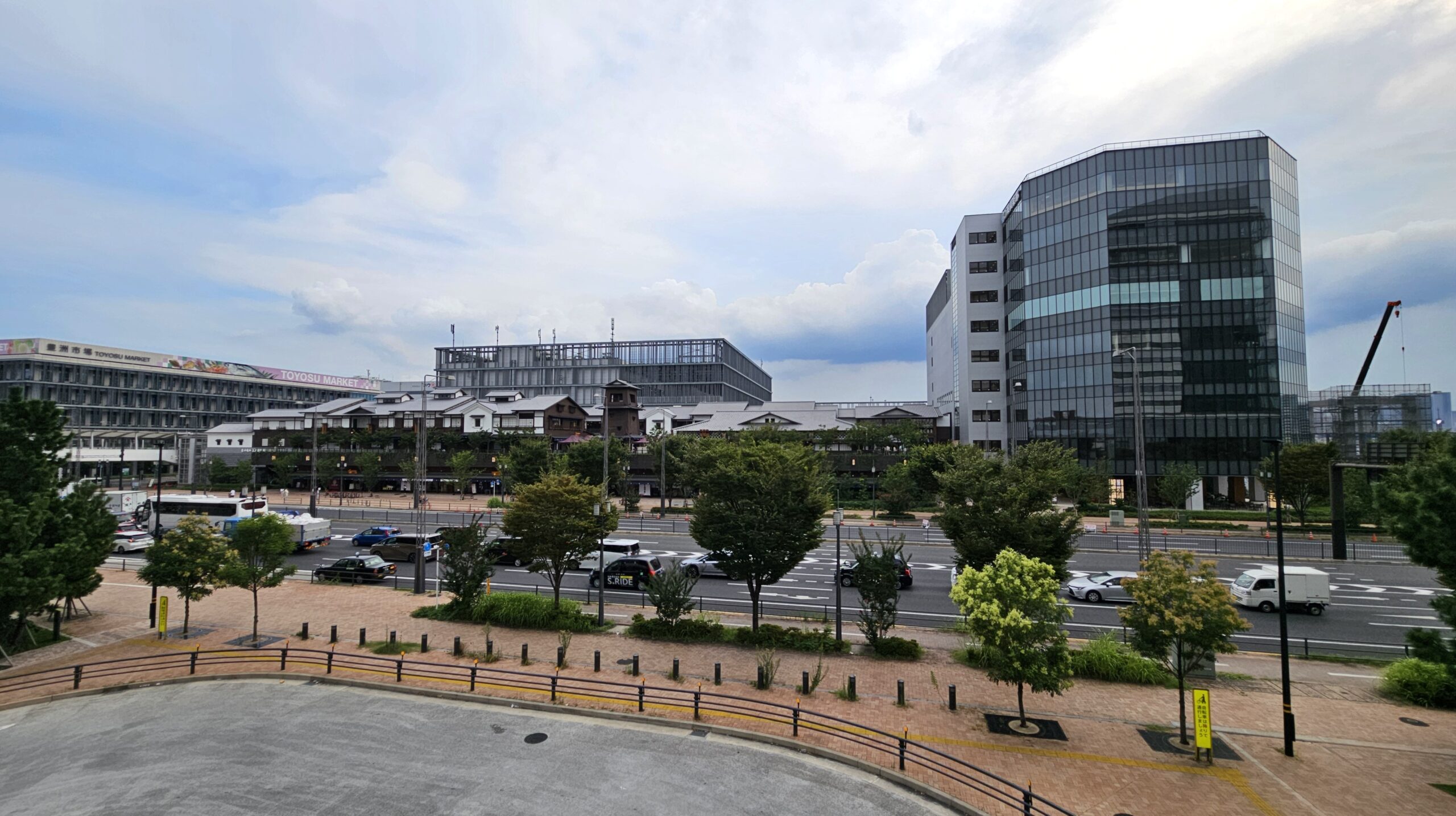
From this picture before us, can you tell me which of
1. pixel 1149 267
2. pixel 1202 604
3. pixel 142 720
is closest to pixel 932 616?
pixel 1202 604

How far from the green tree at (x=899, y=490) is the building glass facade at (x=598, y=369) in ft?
249

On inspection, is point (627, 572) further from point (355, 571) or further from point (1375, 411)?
point (1375, 411)

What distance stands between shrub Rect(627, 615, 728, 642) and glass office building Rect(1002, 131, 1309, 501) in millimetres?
57967

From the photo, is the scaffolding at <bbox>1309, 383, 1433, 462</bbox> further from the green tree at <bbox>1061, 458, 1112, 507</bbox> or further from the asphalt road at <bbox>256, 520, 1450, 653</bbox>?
the asphalt road at <bbox>256, 520, 1450, 653</bbox>

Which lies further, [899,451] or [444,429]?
[444,429]

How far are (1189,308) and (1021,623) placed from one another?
66.3 m

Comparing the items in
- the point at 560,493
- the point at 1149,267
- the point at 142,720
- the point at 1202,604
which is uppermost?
the point at 1149,267

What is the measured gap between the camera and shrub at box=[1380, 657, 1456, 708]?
1702cm

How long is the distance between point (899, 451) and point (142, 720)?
216 feet

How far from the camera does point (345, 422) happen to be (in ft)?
283

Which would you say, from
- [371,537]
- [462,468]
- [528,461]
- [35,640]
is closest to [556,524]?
[35,640]

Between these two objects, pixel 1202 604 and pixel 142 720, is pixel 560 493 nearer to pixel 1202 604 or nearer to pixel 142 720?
pixel 142 720

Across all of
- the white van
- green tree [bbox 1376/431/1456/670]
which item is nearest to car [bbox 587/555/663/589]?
the white van

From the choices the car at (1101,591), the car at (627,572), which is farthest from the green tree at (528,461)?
the car at (1101,591)
